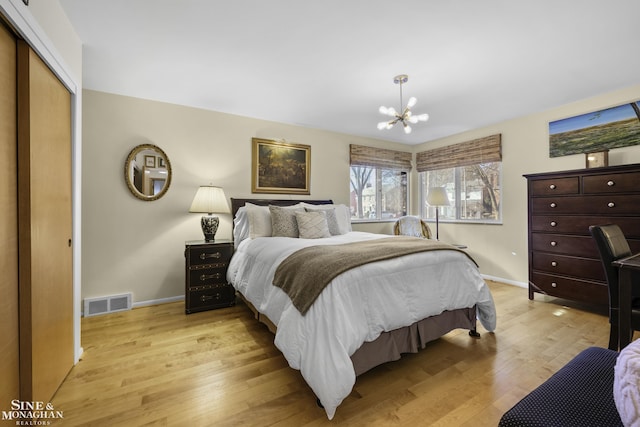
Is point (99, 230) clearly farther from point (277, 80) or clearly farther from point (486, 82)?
point (486, 82)

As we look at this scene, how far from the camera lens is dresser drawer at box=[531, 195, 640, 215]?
254cm

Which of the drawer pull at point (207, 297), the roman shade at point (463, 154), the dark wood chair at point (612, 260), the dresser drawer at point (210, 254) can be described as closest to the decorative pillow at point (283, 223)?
the dresser drawer at point (210, 254)

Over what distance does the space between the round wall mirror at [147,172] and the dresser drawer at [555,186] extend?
435cm

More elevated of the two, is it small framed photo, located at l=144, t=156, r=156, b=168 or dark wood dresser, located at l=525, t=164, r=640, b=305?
small framed photo, located at l=144, t=156, r=156, b=168

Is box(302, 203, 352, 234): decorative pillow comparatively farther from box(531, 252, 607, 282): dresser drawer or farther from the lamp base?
box(531, 252, 607, 282): dresser drawer

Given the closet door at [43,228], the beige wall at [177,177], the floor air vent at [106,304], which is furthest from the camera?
the beige wall at [177,177]

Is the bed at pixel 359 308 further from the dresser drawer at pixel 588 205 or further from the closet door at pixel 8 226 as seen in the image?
the dresser drawer at pixel 588 205

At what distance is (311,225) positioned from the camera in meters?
3.06

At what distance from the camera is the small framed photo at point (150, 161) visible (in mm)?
3134

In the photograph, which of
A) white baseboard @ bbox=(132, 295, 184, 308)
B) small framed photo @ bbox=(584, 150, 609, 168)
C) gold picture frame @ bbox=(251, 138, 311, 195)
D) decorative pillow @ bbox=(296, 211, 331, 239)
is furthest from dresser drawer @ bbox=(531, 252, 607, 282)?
white baseboard @ bbox=(132, 295, 184, 308)

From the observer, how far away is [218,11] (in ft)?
5.92

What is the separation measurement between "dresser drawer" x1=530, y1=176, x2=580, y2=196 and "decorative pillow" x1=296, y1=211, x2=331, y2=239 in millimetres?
2511

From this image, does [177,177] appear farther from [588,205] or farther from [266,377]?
[588,205]

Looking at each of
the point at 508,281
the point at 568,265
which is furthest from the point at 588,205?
the point at 508,281
